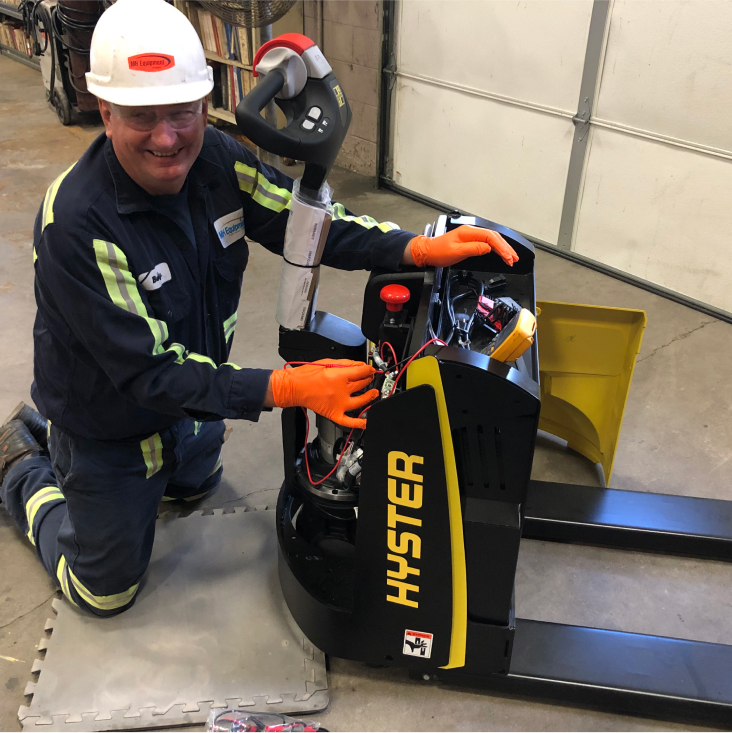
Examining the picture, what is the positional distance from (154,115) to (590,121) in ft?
8.24

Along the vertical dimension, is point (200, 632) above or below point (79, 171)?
below

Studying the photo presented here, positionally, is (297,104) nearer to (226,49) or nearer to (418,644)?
(418,644)

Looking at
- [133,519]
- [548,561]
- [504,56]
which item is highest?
[504,56]

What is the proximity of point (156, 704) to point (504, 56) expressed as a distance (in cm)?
328

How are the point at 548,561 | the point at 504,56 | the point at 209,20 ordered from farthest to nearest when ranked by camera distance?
the point at 209,20 < the point at 504,56 < the point at 548,561

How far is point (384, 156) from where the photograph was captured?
4.50m

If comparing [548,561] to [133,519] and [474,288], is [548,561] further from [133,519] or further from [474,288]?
[133,519]

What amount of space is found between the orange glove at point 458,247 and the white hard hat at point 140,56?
0.63 meters

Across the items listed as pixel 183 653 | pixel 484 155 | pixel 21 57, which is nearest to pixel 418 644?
pixel 183 653

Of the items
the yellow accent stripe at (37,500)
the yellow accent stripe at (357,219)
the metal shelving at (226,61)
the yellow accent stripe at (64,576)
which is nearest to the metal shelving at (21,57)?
the metal shelving at (226,61)

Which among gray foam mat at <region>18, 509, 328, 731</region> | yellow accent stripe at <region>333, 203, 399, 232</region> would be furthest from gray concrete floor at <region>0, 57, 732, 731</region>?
yellow accent stripe at <region>333, 203, 399, 232</region>

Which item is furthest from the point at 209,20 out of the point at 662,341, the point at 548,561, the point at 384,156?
the point at 548,561

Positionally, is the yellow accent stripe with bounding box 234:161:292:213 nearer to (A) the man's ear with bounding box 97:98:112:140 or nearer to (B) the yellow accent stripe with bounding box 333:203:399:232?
(B) the yellow accent stripe with bounding box 333:203:399:232

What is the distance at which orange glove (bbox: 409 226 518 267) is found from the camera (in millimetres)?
1674
